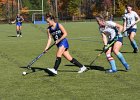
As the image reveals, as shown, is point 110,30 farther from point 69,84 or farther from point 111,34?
point 69,84

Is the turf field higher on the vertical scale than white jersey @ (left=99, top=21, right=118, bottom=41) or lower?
lower

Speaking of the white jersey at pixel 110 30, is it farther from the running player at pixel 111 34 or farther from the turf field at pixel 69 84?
the turf field at pixel 69 84

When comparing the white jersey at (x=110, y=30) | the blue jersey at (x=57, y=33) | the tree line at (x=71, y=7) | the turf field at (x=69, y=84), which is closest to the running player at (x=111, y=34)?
the white jersey at (x=110, y=30)

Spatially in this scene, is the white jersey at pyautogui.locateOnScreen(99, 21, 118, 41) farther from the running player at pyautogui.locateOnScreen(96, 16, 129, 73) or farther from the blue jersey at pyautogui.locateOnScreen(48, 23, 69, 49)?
the blue jersey at pyautogui.locateOnScreen(48, 23, 69, 49)

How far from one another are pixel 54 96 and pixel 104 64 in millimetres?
5056

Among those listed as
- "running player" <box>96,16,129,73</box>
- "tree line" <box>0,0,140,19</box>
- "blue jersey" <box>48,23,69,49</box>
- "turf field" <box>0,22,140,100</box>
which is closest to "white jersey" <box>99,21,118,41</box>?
"running player" <box>96,16,129,73</box>

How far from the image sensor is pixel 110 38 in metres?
11.1

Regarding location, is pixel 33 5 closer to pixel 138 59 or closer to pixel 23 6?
pixel 23 6

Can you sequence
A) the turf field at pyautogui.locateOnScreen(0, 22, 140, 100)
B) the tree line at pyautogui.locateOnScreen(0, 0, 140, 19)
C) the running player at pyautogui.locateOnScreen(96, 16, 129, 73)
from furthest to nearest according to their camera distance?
1. the tree line at pyautogui.locateOnScreen(0, 0, 140, 19)
2. the running player at pyautogui.locateOnScreen(96, 16, 129, 73)
3. the turf field at pyautogui.locateOnScreen(0, 22, 140, 100)

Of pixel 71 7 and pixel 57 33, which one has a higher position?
pixel 71 7

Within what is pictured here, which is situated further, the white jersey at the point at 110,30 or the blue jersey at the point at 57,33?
the white jersey at the point at 110,30

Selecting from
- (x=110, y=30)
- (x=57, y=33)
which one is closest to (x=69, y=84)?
(x=57, y=33)

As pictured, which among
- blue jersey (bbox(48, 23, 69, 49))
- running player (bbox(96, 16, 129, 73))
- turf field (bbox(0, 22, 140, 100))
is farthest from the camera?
running player (bbox(96, 16, 129, 73))

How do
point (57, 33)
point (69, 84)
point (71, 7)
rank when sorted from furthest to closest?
point (71, 7) < point (57, 33) < point (69, 84)
